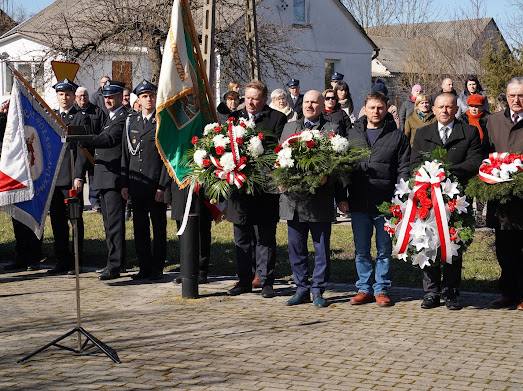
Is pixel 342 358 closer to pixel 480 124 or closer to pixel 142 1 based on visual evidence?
pixel 480 124

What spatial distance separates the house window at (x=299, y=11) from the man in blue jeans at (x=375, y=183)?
38861 mm

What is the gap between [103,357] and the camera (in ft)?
25.8

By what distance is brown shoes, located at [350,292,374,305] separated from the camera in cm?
1009

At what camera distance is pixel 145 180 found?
11.6m

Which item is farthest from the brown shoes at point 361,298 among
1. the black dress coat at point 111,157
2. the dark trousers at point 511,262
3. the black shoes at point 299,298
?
the black dress coat at point 111,157

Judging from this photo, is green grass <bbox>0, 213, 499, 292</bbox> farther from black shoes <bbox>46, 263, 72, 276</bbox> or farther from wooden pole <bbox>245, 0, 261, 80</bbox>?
wooden pole <bbox>245, 0, 261, 80</bbox>

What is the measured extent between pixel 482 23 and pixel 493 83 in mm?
36477

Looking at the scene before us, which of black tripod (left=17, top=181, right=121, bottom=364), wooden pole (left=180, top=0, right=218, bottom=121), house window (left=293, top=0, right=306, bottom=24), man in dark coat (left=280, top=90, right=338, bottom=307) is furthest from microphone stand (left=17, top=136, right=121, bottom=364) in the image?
house window (left=293, top=0, right=306, bottom=24)

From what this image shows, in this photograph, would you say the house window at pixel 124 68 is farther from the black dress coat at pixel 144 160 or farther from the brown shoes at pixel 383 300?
the brown shoes at pixel 383 300

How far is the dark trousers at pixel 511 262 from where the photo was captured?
9.92 meters

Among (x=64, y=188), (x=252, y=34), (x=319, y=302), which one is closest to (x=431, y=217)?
(x=319, y=302)

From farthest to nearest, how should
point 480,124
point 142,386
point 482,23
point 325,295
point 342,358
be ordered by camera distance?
1. point 482,23
2. point 480,124
3. point 325,295
4. point 342,358
5. point 142,386

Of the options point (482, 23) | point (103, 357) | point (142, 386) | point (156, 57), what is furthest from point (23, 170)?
point (482, 23)

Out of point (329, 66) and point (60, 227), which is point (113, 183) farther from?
point (329, 66)
